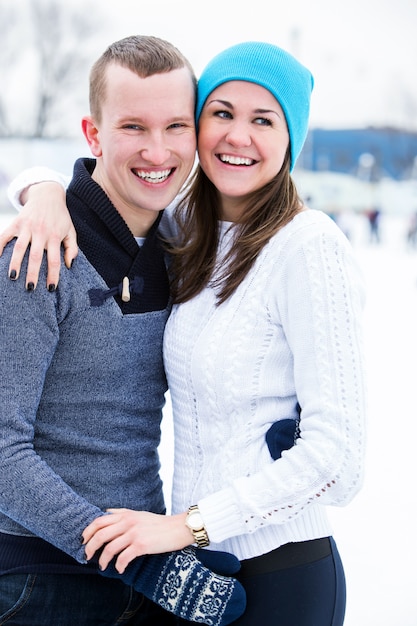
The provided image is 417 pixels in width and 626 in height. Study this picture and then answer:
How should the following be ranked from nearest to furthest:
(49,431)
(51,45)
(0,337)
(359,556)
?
(0,337)
(49,431)
(359,556)
(51,45)

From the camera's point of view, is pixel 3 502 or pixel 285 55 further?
pixel 285 55

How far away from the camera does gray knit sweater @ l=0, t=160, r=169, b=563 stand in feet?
3.64

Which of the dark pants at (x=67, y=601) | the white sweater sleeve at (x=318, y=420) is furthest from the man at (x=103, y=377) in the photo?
the white sweater sleeve at (x=318, y=420)

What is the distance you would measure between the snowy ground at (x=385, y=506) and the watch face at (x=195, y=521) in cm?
127

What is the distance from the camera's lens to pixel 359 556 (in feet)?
8.45

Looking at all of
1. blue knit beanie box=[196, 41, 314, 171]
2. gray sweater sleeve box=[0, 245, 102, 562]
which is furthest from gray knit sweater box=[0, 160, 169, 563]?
blue knit beanie box=[196, 41, 314, 171]

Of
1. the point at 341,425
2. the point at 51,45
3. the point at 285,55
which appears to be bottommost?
the point at 51,45

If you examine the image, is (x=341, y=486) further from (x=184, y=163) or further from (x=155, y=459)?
(x=184, y=163)

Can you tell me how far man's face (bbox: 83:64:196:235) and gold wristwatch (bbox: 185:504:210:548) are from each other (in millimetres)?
611

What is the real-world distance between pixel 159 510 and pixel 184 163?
2.42 feet

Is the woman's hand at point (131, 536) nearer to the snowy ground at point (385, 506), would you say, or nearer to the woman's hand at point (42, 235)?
the woman's hand at point (42, 235)

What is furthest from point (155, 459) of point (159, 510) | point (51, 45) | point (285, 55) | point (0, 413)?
point (51, 45)

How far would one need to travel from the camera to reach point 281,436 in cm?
123

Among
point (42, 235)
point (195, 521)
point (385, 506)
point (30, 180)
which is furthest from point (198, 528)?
point (385, 506)
